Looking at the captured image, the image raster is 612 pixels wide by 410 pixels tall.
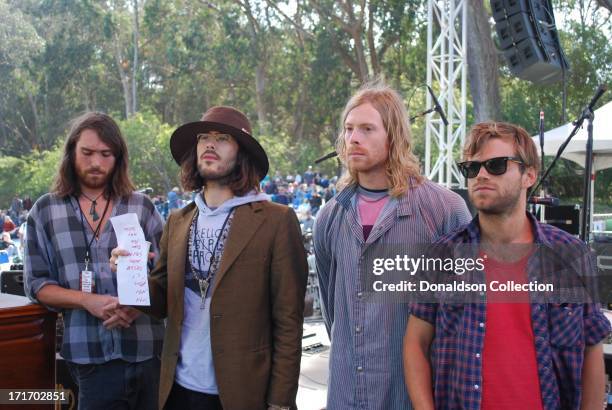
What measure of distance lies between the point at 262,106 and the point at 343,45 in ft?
33.6

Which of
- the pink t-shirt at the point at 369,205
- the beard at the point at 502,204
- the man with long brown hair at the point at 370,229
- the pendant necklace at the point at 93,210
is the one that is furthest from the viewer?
the pendant necklace at the point at 93,210

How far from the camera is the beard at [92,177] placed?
9.75ft

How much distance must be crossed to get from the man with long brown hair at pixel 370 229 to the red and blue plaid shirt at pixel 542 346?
0.75 feet

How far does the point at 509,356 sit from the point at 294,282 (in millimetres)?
866

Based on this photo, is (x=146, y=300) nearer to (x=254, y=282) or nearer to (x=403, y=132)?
(x=254, y=282)

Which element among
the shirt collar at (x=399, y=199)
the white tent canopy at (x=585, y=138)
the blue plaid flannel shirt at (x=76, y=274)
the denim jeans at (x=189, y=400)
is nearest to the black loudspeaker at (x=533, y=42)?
the white tent canopy at (x=585, y=138)

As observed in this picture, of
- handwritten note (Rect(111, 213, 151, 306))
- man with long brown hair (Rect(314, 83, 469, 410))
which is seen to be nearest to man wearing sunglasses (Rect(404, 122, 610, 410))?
man with long brown hair (Rect(314, 83, 469, 410))

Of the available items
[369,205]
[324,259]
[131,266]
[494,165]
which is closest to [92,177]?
[131,266]

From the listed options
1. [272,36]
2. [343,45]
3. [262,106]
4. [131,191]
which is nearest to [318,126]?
[262,106]

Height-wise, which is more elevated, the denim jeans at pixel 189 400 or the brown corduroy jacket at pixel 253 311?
the brown corduroy jacket at pixel 253 311

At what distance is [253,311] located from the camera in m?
2.48

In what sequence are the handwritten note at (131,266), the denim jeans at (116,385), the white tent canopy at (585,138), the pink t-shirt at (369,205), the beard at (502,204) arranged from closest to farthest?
the beard at (502,204), the pink t-shirt at (369,205), the handwritten note at (131,266), the denim jeans at (116,385), the white tent canopy at (585,138)

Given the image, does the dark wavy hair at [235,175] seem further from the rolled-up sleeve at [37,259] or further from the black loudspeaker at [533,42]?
the black loudspeaker at [533,42]

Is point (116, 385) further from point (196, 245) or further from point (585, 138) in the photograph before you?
point (585, 138)
